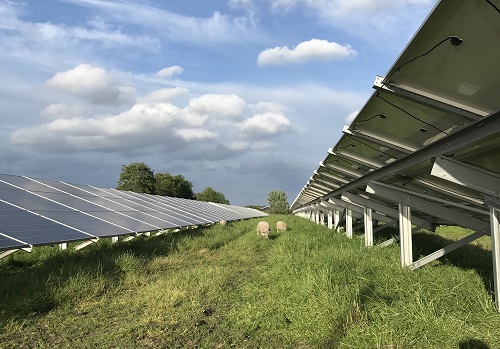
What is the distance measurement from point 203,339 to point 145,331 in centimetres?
82

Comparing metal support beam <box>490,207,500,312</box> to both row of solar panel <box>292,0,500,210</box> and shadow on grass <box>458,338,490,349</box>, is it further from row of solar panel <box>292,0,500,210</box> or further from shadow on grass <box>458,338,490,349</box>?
shadow on grass <box>458,338,490,349</box>

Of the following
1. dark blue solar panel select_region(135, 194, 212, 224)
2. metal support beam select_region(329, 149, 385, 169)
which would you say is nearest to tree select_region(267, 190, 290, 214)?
dark blue solar panel select_region(135, 194, 212, 224)

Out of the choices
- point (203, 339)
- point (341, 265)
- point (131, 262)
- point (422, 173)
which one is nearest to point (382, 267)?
point (341, 265)

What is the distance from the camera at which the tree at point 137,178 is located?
79062 mm

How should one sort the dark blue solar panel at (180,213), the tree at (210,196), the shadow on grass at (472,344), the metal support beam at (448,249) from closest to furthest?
the shadow on grass at (472,344) → the metal support beam at (448,249) → the dark blue solar panel at (180,213) → the tree at (210,196)

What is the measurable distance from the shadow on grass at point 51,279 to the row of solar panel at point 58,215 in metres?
0.67

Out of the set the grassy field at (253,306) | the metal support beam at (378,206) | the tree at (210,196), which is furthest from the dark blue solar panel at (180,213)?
the tree at (210,196)

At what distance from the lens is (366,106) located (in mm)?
6422

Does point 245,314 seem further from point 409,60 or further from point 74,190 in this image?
point 74,190

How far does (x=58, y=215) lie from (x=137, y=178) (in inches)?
2852

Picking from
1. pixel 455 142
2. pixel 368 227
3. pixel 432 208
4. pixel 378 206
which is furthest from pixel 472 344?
pixel 378 206

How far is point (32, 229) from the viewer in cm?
762

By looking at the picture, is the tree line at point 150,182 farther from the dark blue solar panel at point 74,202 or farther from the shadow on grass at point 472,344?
the shadow on grass at point 472,344

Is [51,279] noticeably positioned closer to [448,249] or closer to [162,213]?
[448,249]
